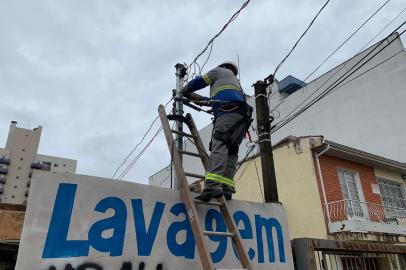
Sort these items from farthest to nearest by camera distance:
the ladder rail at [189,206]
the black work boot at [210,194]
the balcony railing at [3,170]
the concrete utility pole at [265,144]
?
the balcony railing at [3,170] → the concrete utility pole at [265,144] → the black work boot at [210,194] → the ladder rail at [189,206]

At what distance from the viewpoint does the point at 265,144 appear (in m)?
6.03

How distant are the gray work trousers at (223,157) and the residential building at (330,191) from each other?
962 centimetres

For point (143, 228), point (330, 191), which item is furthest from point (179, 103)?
point (330, 191)

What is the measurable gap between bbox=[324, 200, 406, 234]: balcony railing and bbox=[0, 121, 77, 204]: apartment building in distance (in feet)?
318

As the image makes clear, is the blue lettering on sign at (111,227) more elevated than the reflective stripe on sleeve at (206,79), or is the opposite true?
the reflective stripe on sleeve at (206,79)

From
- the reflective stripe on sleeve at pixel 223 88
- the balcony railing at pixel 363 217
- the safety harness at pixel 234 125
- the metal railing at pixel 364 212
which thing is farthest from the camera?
the metal railing at pixel 364 212

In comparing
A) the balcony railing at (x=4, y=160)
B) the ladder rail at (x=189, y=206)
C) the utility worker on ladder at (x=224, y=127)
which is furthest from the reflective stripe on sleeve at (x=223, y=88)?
the balcony railing at (x=4, y=160)

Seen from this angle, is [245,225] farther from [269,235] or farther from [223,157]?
[223,157]

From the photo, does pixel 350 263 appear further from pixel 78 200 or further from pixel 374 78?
pixel 374 78

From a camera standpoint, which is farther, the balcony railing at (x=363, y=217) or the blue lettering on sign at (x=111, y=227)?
the balcony railing at (x=363, y=217)

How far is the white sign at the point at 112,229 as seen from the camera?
3.15 meters

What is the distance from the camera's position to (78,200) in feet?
11.3

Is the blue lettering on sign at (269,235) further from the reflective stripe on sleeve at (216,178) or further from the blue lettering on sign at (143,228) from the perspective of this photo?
the blue lettering on sign at (143,228)

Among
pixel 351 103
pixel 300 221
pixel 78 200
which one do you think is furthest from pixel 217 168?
pixel 351 103
